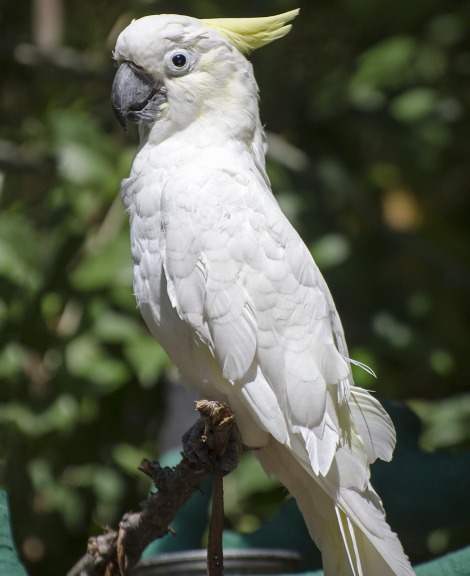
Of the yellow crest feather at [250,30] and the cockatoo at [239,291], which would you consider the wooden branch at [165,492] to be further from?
the yellow crest feather at [250,30]

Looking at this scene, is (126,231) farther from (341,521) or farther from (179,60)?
(341,521)

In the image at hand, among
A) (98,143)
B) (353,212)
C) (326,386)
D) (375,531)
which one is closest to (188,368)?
(326,386)

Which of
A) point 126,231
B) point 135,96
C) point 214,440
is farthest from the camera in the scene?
point 126,231

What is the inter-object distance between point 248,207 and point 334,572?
656 millimetres

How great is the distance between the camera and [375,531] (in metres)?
1.50

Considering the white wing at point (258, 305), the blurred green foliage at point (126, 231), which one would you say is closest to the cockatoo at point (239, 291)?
the white wing at point (258, 305)

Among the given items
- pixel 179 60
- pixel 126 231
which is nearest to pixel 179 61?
pixel 179 60

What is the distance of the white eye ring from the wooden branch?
645 millimetres

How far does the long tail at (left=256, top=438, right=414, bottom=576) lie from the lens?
150 cm

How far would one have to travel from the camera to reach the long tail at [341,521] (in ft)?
4.94

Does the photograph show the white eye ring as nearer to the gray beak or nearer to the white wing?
the gray beak

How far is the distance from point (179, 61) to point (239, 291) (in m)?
0.47

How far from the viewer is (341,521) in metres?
1.56

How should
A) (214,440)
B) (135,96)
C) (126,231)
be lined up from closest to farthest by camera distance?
(214,440)
(135,96)
(126,231)
